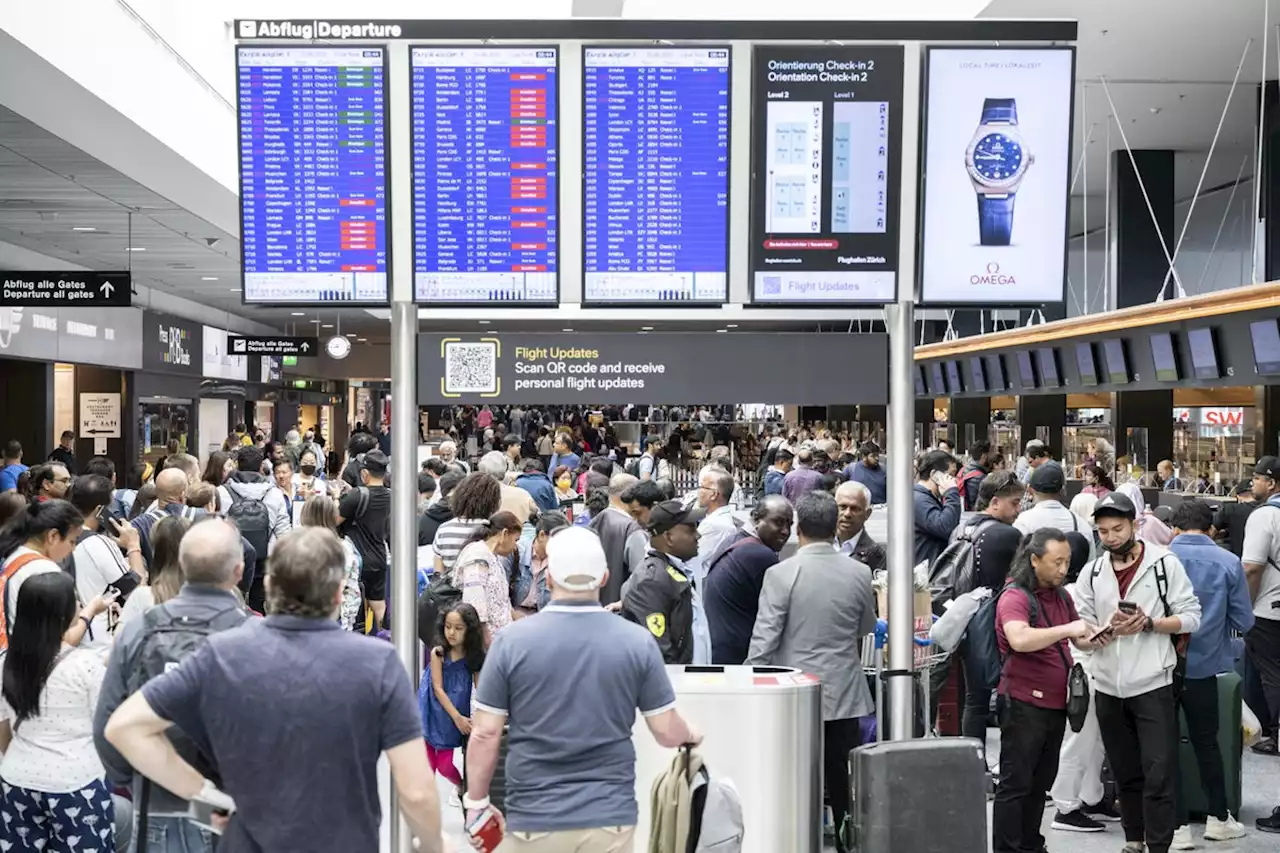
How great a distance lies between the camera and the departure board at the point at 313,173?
501cm

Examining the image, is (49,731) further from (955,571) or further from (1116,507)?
(955,571)

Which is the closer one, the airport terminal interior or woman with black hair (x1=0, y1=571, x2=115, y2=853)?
the airport terminal interior

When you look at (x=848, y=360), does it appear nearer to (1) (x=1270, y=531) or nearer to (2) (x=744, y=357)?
(2) (x=744, y=357)

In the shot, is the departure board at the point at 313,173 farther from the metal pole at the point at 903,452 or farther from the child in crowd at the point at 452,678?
the metal pole at the point at 903,452

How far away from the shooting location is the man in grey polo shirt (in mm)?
3566

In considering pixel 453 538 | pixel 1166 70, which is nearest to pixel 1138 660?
pixel 453 538

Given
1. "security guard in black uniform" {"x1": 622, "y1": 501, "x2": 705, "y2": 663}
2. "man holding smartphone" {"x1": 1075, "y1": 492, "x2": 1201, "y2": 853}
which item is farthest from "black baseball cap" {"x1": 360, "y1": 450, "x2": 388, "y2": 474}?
"man holding smartphone" {"x1": 1075, "y1": 492, "x2": 1201, "y2": 853}

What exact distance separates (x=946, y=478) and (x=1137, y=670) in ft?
12.9

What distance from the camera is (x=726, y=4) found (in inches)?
463

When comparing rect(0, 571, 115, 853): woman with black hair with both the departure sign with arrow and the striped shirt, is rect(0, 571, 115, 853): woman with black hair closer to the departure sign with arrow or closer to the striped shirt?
the striped shirt

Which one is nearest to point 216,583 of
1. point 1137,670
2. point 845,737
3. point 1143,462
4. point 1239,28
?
point 845,737

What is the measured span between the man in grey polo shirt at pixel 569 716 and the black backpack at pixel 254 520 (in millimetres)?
5619

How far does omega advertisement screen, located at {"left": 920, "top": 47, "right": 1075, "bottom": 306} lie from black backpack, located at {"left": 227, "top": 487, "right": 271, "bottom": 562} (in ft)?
17.7

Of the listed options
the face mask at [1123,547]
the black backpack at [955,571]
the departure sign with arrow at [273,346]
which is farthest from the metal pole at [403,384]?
the departure sign with arrow at [273,346]
